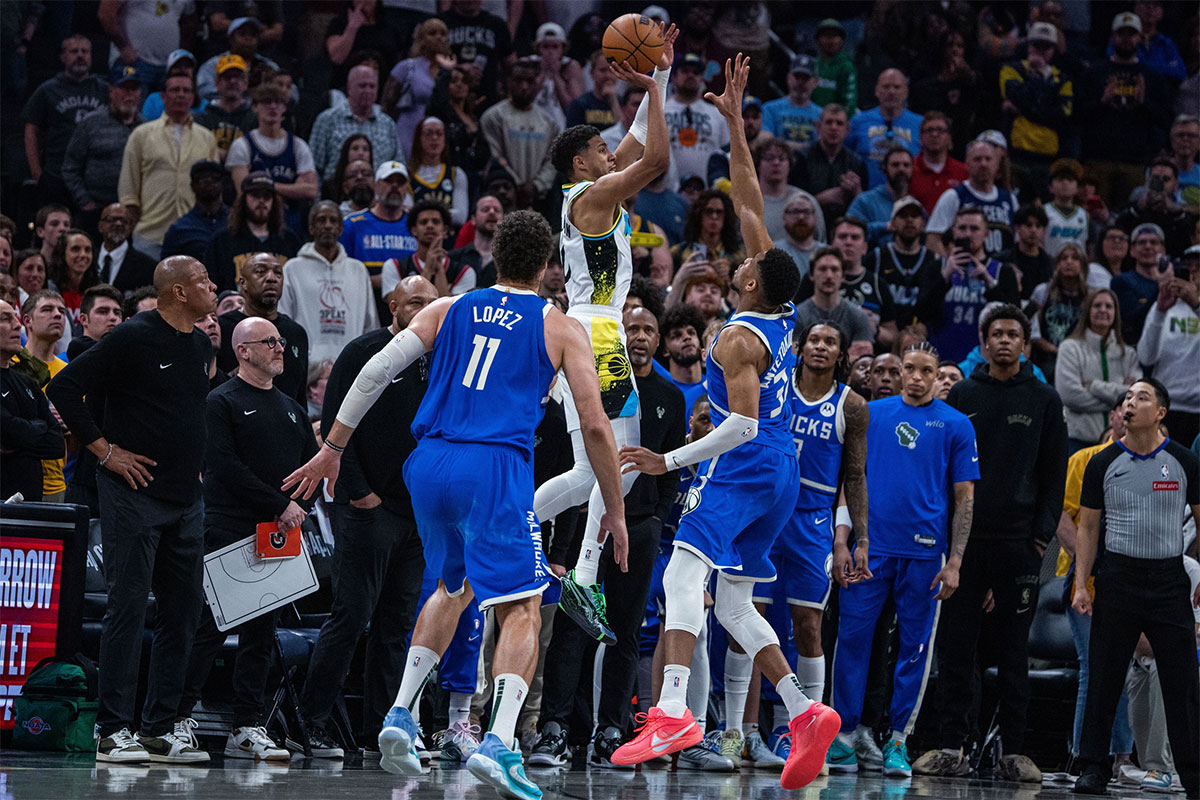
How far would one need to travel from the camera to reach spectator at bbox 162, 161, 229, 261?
13.4m

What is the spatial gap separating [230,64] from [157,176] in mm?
1669

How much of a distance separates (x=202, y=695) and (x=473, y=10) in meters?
10.5

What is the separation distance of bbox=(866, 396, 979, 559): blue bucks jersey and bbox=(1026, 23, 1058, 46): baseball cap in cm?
1038

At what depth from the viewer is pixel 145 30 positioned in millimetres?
16562

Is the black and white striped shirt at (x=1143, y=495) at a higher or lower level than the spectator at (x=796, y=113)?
lower

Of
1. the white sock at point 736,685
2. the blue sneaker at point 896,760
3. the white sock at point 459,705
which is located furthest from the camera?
the blue sneaker at point 896,760

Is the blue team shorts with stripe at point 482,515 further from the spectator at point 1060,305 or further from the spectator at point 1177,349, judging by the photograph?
the spectator at point 1177,349

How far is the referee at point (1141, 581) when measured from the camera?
9.97m

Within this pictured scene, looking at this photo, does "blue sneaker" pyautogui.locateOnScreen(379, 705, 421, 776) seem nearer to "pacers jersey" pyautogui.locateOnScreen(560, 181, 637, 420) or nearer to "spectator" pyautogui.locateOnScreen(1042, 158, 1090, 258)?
"pacers jersey" pyautogui.locateOnScreen(560, 181, 637, 420)

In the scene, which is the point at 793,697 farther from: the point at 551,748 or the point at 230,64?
the point at 230,64

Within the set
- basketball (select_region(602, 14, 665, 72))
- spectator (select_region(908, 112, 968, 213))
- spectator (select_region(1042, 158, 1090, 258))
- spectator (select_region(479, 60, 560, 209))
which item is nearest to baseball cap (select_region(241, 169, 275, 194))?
spectator (select_region(479, 60, 560, 209))

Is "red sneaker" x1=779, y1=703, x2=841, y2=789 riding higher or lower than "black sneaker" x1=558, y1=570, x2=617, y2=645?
lower

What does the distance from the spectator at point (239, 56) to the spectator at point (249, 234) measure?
9.81 feet

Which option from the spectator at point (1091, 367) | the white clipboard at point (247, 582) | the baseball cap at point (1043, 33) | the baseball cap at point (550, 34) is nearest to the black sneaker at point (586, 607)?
the white clipboard at point (247, 582)
